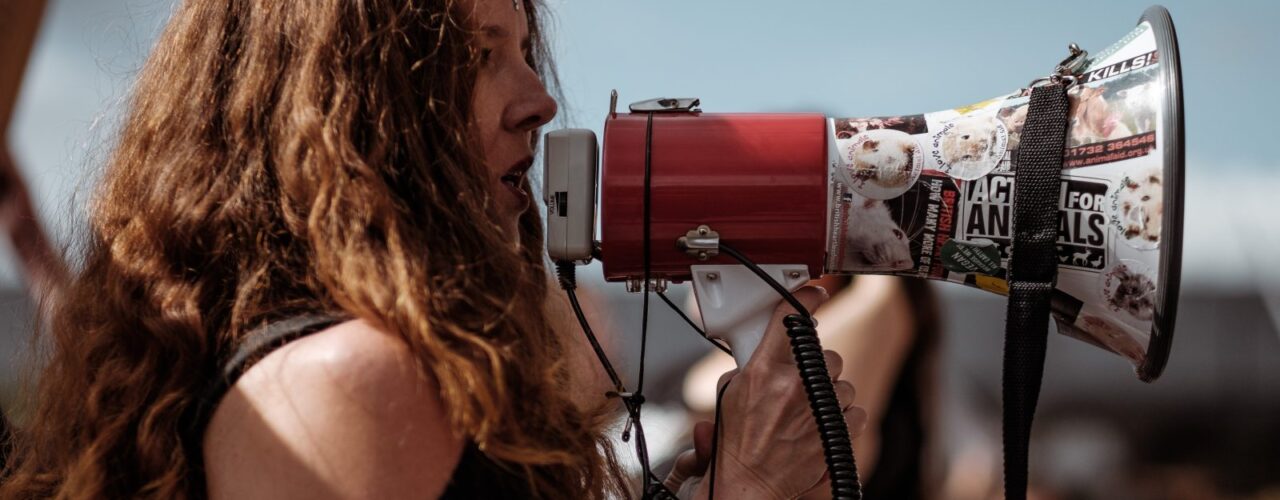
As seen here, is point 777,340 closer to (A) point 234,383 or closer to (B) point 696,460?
(B) point 696,460

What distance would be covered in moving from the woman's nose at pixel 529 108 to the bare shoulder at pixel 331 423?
43cm

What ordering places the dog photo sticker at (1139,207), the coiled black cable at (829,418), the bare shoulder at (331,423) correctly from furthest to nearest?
the coiled black cable at (829,418) < the dog photo sticker at (1139,207) < the bare shoulder at (331,423)

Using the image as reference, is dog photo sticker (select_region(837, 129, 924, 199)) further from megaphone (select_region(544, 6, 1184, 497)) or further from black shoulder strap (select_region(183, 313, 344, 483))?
black shoulder strap (select_region(183, 313, 344, 483))

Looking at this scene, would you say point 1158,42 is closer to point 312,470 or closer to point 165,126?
point 312,470

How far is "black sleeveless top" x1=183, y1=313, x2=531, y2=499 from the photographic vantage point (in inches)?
45.2

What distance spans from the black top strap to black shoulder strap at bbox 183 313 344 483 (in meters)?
0.88

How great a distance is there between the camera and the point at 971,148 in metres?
1.53

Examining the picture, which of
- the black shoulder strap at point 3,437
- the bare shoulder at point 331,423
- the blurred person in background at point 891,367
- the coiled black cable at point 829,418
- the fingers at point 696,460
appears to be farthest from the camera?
the blurred person in background at point 891,367

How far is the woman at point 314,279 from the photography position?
3.68 ft

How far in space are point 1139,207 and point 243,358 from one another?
3.53ft

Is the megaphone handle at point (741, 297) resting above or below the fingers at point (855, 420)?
above

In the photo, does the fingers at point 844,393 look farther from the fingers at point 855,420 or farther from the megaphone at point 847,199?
the megaphone at point 847,199

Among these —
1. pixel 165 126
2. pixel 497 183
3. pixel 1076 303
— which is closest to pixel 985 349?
pixel 1076 303

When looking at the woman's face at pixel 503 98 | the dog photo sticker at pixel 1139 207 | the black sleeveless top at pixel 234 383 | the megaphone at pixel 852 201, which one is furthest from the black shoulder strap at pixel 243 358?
the dog photo sticker at pixel 1139 207
